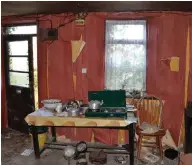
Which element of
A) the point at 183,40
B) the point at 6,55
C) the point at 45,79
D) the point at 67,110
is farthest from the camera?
the point at 6,55

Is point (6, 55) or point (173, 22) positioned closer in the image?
point (173, 22)

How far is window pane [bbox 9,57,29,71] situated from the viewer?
4.93 m

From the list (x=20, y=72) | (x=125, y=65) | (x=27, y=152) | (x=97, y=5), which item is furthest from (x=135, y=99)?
(x=20, y=72)

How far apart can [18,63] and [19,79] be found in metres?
0.33

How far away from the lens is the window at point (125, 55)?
438cm

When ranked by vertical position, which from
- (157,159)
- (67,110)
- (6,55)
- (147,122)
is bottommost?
(157,159)

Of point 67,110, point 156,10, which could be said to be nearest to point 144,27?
point 156,10

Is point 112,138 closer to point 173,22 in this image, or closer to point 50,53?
point 50,53

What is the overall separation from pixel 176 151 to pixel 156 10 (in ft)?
7.71

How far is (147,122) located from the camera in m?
4.17

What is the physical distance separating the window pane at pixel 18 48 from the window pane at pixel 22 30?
203mm

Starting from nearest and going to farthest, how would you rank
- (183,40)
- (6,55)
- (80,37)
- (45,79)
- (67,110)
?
(67,110) → (183,40) → (80,37) → (45,79) → (6,55)

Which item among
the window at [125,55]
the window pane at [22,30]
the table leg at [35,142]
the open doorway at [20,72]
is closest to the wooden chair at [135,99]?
the window at [125,55]

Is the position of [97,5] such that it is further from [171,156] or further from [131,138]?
[171,156]
